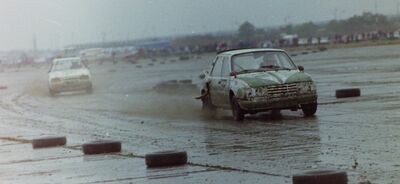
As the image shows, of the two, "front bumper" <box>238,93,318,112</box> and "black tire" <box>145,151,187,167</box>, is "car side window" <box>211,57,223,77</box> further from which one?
"black tire" <box>145,151,187,167</box>

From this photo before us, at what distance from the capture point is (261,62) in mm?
21234

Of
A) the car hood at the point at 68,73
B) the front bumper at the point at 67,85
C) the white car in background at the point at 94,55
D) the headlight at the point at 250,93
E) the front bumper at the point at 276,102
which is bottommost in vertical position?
the white car in background at the point at 94,55

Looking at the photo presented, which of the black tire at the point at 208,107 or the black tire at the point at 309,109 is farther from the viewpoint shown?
the black tire at the point at 208,107

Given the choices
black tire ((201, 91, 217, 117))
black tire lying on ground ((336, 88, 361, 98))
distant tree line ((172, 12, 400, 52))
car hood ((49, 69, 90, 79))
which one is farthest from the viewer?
distant tree line ((172, 12, 400, 52))

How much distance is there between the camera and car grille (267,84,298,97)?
20.0 m

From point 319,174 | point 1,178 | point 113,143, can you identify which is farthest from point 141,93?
point 319,174

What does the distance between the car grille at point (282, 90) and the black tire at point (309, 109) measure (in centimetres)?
54

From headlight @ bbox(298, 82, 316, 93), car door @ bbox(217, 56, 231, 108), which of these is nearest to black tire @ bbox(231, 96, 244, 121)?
car door @ bbox(217, 56, 231, 108)

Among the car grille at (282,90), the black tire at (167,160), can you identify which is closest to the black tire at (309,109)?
the car grille at (282,90)

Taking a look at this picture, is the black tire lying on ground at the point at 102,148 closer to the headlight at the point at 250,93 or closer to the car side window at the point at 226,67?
the headlight at the point at 250,93

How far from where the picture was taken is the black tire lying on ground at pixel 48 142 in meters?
18.2

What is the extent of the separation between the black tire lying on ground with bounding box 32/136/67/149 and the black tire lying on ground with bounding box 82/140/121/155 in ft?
6.68

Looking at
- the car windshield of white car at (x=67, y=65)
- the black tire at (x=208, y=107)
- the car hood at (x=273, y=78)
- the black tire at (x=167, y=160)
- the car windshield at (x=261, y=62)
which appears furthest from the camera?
the car windshield of white car at (x=67, y=65)

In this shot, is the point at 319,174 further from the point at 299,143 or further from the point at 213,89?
the point at 213,89
